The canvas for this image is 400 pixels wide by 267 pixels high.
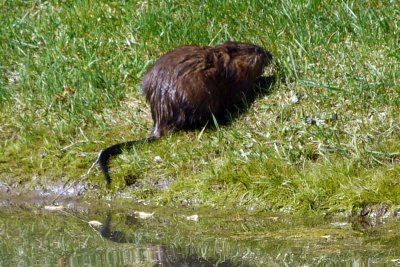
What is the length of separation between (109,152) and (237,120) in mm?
844

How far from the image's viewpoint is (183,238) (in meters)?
4.81

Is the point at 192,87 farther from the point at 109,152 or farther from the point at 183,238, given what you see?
the point at 183,238

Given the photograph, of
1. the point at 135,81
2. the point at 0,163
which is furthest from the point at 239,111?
the point at 0,163

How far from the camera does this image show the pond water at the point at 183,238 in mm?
4324

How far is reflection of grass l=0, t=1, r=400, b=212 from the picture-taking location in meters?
5.57

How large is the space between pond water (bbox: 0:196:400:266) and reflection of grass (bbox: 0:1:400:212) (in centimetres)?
22

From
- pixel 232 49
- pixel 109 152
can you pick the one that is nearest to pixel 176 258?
pixel 109 152

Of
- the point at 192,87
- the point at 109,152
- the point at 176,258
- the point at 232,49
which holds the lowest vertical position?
the point at 109,152

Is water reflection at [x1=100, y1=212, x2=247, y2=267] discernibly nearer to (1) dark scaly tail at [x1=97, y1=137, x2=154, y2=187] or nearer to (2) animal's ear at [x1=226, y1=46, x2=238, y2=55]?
(1) dark scaly tail at [x1=97, y1=137, x2=154, y2=187]

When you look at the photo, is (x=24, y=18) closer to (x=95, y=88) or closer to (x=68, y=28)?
(x=68, y=28)

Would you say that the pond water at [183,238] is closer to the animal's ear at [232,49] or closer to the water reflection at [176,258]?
the water reflection at [176,258]

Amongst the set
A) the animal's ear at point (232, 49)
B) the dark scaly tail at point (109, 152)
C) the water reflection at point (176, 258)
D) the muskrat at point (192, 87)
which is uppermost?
the animal's ear at point (232, 49)

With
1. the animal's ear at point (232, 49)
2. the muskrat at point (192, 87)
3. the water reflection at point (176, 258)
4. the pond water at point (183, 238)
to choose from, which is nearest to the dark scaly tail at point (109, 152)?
the muskrat at point (192, 87)

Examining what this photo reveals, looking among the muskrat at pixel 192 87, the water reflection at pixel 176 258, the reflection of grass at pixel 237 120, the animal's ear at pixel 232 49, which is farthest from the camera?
the animal's ear at pixel 232 49
